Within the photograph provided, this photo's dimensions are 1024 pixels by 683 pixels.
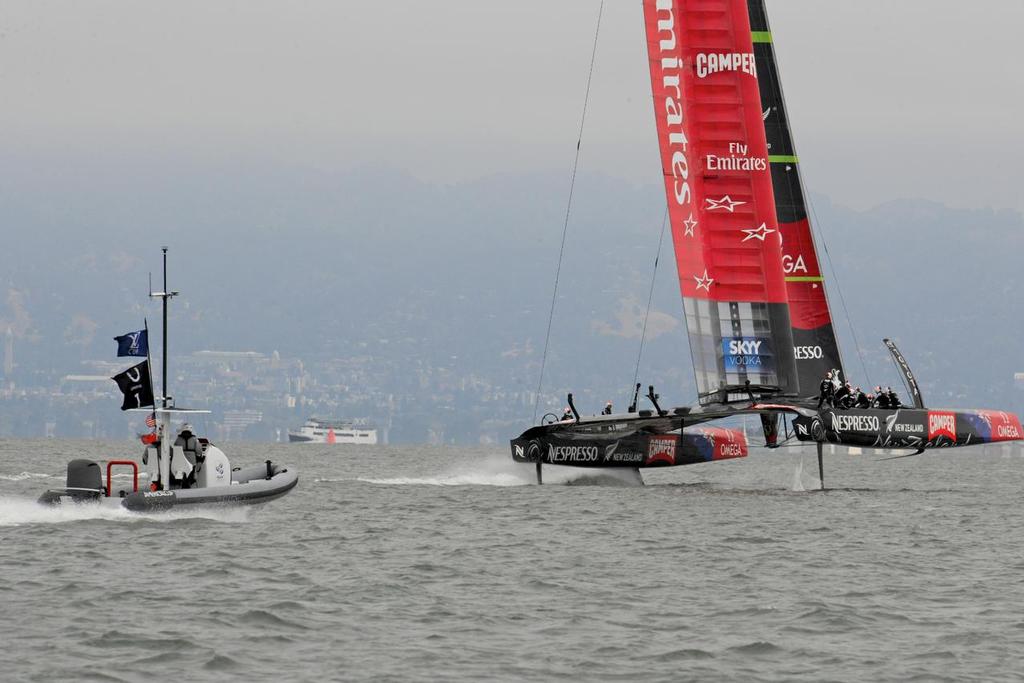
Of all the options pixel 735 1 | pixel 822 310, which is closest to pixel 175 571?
pixel 735 1

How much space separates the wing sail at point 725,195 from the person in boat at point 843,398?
0.99 m

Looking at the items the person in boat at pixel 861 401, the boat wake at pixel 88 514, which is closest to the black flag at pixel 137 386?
the boat wake at pixel 88 514

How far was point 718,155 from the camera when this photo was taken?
123ft

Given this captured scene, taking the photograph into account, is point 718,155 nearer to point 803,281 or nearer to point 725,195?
point 725,195

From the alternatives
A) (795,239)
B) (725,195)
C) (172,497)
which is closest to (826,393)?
(725,195)

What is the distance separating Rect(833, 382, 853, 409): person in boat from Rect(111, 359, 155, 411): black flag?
1705 centimetres

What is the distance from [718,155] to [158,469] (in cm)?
1613

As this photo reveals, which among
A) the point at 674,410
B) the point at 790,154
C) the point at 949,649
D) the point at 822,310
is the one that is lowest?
the point at 949,649

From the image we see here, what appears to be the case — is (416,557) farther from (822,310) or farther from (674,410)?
(822,310)

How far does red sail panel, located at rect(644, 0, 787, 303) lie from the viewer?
123 ft

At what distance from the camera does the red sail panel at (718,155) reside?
123ft

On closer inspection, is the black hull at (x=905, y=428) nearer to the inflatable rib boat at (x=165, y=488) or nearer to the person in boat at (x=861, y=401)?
the person in boat at (x=861, y=401)

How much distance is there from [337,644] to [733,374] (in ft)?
72.7

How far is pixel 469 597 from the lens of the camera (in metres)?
20.0
